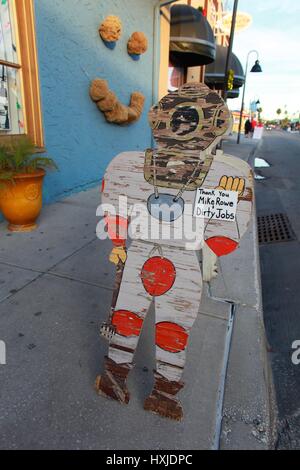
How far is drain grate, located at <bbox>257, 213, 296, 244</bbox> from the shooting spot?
15.3ft

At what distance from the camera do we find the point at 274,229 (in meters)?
5.09

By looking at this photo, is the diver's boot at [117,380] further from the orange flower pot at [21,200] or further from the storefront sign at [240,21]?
the storefront sign at [240,21]

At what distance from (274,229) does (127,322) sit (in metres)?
4.09

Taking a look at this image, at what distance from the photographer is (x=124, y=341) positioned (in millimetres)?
1614

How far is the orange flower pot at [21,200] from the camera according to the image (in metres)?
3.58

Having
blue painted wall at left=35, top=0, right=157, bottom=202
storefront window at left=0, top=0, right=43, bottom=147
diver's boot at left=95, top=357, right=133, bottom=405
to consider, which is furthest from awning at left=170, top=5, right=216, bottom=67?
diver's boot at left=95, top=357, right=133, bottom=405

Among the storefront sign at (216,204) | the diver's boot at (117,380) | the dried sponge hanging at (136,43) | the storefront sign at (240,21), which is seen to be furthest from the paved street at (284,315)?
the storefront sign at (240,21)

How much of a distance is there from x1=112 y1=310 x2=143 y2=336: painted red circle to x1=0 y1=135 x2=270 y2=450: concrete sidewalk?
15.4 inches

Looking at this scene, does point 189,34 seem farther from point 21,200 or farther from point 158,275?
point 158,275

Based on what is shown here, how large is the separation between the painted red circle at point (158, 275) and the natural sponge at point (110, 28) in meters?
5.24

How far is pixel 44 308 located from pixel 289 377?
1.77 meters

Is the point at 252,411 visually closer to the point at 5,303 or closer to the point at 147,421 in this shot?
the point at 147,421

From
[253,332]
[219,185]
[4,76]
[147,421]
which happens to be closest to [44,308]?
[147,421]

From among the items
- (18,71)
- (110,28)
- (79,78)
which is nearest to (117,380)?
(18,71)
